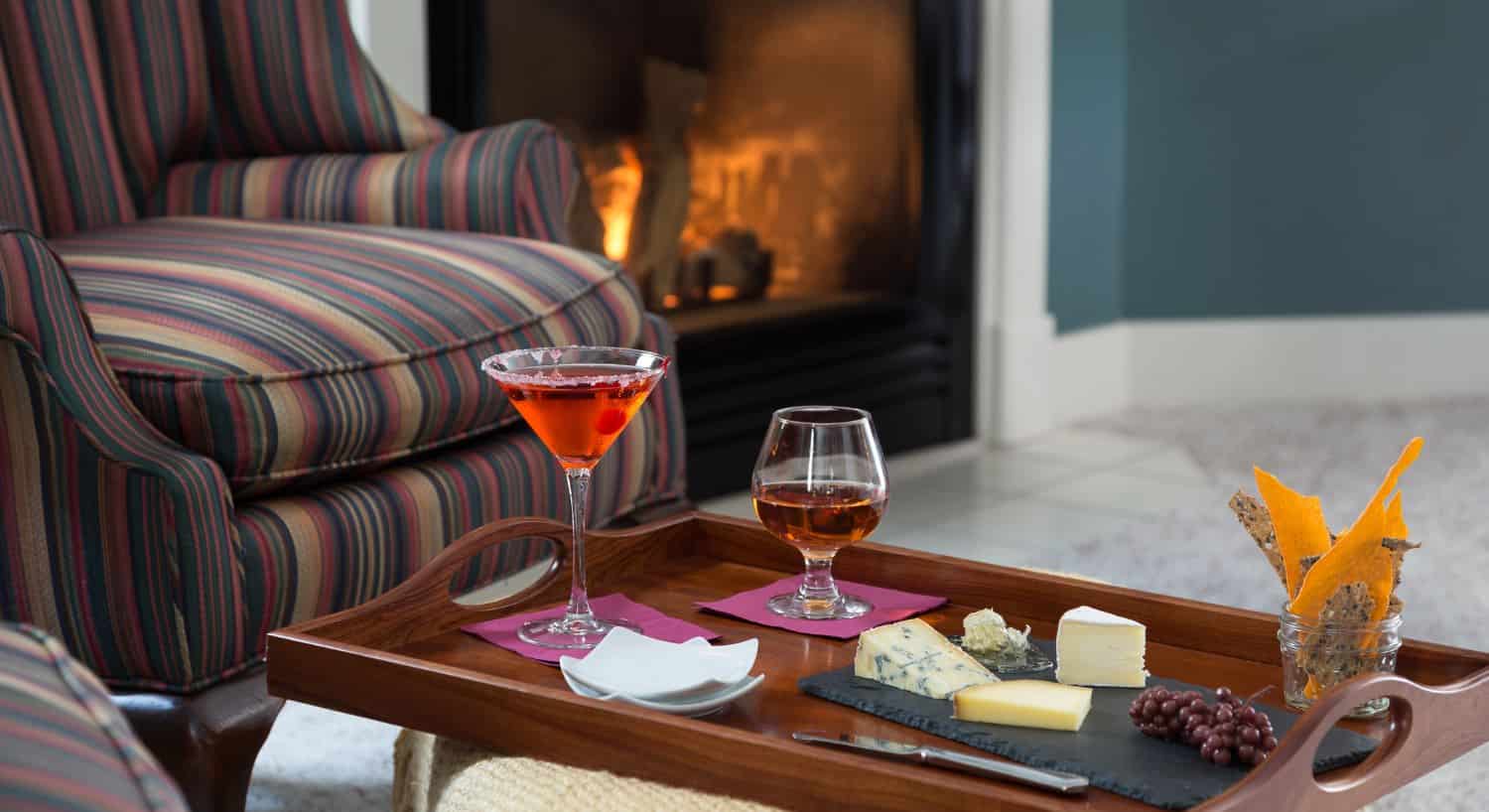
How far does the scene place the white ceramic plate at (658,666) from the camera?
89cm

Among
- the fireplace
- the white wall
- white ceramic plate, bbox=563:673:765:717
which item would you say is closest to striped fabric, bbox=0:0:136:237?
the white wall

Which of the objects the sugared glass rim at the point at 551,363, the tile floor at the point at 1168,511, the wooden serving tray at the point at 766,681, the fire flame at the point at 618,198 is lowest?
the tile floor at the point at 1168,511

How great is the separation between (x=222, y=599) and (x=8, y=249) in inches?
11.7

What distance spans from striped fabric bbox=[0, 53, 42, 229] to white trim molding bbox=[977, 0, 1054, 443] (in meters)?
1.99

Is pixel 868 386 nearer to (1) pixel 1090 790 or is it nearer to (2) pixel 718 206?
(2) pixel 718 206

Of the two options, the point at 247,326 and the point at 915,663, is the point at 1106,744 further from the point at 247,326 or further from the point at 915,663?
the point at 247,326

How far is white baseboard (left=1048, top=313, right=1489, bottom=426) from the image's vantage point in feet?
12.6

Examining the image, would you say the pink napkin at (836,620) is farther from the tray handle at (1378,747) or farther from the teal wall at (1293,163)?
the teal wall at (1293,163)

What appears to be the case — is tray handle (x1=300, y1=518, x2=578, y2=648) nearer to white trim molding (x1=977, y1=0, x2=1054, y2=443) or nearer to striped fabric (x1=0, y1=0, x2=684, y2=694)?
striped fabric (x1=0, y1=0, x2=684, y2=694)

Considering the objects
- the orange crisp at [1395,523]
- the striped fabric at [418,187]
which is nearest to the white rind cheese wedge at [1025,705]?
the orange crisp at [1395,523]

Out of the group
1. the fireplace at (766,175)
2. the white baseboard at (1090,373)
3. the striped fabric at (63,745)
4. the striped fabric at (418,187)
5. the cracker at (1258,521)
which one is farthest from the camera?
the white baseboard at (1090,373)

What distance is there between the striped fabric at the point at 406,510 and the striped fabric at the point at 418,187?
213mm

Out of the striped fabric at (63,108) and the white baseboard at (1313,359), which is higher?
the striped fabric at (63,108)

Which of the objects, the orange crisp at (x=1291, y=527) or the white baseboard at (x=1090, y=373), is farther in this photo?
the white baseboard at (x=1090, y=373)
